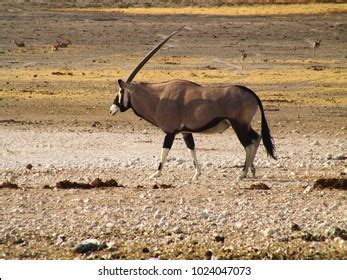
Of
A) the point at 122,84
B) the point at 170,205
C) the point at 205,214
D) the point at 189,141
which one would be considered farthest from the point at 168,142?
the point at 205,214

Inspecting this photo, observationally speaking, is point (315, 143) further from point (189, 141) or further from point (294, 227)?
point (294, 227)

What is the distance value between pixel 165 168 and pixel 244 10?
152 ft

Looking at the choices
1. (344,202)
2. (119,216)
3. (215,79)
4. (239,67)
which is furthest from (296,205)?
(239,67)

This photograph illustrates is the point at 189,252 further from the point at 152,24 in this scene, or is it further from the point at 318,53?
the point at 152,24

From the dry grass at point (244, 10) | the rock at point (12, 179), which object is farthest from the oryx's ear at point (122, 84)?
the dry grass at point (244, 10)

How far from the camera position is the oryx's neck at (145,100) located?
Result: 46.1 ft

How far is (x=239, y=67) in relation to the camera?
32.1m

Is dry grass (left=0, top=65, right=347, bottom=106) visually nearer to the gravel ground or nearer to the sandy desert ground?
the sandy desert ground

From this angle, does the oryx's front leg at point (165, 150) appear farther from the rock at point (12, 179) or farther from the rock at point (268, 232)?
the rock at point (268, 232)

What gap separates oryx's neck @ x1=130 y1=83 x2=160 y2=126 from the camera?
14055 mm

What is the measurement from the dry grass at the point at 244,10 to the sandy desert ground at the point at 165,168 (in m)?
19.4

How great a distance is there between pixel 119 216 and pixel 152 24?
39016 mm

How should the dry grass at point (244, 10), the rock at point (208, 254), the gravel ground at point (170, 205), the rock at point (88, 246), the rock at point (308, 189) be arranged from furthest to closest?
the dry grass at point (244, 10)
the rock at point (308, 189)
the gravel ground at point (170, 205)
the rock at point (88, 246)
the rock at point (208, 254)

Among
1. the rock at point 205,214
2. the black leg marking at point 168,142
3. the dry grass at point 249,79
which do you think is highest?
the rock at point 205,214
